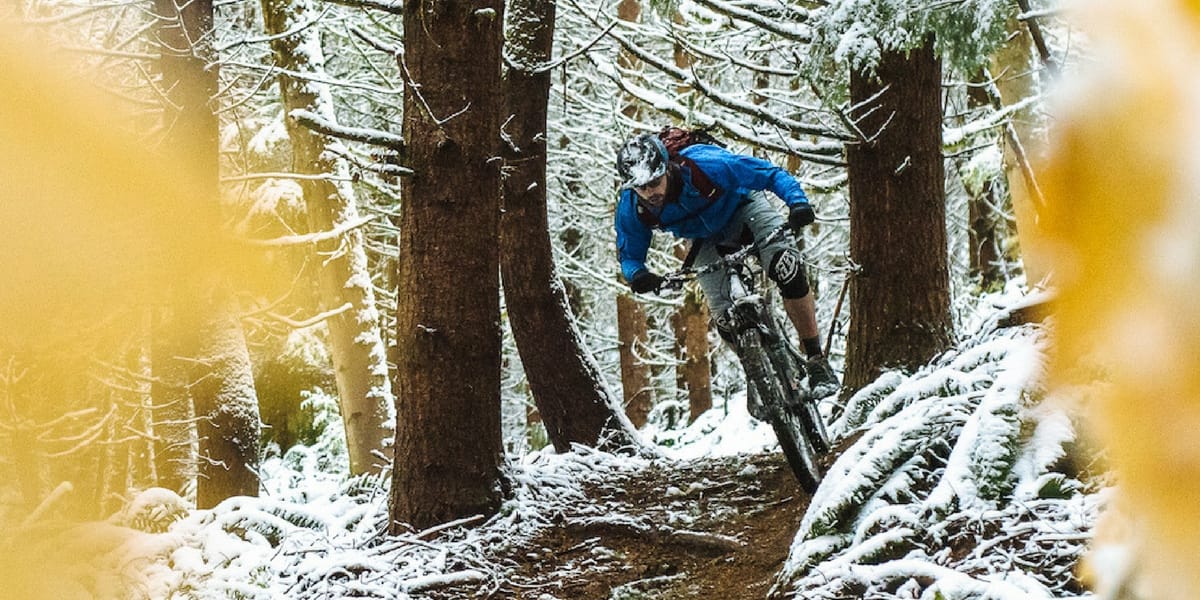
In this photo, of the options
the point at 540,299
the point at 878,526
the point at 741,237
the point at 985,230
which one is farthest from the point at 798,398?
the point at 985,230

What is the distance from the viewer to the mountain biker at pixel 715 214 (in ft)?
17.0

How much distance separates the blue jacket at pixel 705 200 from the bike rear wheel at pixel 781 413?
716 millimetres

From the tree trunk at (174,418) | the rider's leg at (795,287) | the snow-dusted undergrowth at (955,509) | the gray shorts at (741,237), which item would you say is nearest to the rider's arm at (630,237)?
the gray shorts at (741,237)

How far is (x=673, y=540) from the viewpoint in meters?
5.16

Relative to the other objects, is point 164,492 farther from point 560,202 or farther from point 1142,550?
point 560,202

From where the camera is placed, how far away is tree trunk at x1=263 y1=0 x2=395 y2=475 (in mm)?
10117

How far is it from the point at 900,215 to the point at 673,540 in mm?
2505

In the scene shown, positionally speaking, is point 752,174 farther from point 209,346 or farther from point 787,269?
point 209,346

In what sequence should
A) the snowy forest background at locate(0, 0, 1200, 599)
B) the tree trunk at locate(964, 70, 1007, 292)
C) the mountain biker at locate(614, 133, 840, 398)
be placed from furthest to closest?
the tree trunk at locate(964, 70, 1007, 292)
the mountain biker at locate(614, 133, 840, 398)
the snowy forest background at locate(0, 0, 1200, 599)

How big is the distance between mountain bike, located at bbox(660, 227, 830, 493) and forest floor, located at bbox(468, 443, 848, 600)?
6.8 inches

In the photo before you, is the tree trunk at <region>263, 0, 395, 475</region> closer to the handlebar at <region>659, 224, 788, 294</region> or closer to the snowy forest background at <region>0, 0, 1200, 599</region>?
the snowy forest background at <region>0, 0, 1200, 599</region>

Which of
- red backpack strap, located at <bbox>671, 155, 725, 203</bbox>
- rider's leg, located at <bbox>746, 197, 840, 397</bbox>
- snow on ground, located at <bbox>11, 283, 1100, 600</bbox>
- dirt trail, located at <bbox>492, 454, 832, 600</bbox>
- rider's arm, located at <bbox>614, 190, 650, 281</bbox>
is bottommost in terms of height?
dirt trail, located at <bbox>492, 454, 832, 600</bbox>

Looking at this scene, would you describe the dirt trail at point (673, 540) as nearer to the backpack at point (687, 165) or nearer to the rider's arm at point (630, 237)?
the rider's arm at point (630, 237)

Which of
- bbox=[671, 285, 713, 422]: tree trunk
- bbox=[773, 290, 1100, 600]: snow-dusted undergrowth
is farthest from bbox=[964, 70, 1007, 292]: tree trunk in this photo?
bbox=[773, 290, 1100, 600]: snow-dusted undergrowth
